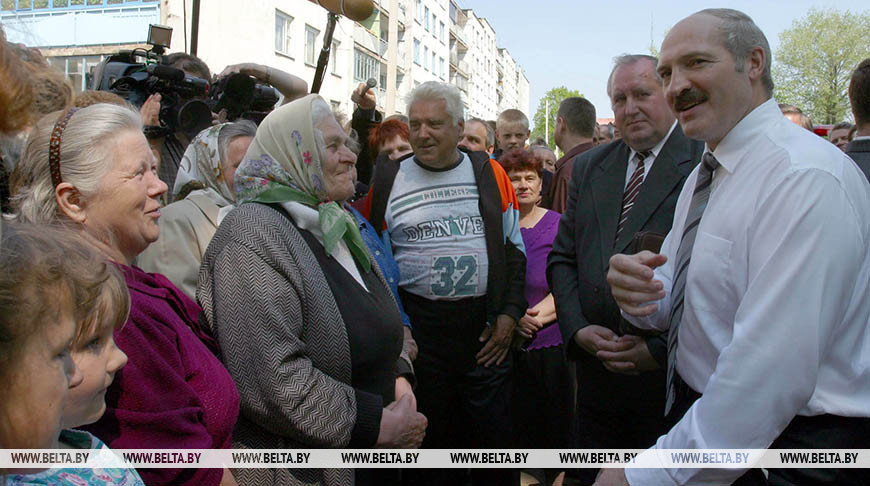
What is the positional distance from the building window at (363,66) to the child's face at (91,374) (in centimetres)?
2702

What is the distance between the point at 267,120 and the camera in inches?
98.6

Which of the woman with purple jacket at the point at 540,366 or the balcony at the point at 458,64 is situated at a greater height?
the balcony at the point at 458,64

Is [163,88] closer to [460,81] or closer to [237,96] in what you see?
[237,96]

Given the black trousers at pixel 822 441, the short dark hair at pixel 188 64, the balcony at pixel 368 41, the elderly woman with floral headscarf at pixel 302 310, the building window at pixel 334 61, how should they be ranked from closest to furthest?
the black trousers at pixel 822 441, the elderly woman with floral headscarf at pixel 302 310, the short dark hair at pixel 188 64, the building window at pixel 334 61, the balcony at pixel 368 41

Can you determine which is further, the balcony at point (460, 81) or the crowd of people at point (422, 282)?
the balcony at point (460, 81)

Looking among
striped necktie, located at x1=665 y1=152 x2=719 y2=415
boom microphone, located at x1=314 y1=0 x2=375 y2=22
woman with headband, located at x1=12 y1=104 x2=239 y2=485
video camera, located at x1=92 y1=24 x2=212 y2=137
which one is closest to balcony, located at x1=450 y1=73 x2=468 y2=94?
boom microphone, located at x1=314 y1=0 x2=375 y2=22

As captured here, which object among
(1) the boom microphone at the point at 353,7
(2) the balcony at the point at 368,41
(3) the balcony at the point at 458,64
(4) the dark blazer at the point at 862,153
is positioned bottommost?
(4) the dark blazer at the point at 862,153

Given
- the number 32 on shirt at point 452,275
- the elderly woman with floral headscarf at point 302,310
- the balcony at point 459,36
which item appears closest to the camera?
the elderly woman with floral headscarf at point 302,310

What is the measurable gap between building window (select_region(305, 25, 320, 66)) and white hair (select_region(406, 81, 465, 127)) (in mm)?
20603

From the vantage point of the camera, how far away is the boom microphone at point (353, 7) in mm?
4020

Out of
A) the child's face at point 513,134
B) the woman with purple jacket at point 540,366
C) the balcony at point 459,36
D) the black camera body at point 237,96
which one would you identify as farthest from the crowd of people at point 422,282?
the balcony at point 459,36

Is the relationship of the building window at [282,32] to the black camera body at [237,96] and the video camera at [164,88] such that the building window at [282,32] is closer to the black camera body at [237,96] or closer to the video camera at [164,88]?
the black camera body at [237,96]

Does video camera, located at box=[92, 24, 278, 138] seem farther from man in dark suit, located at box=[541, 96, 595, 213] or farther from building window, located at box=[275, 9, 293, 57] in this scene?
building window, located at box=[275, 9, 293, 57]

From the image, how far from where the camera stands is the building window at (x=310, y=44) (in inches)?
912
